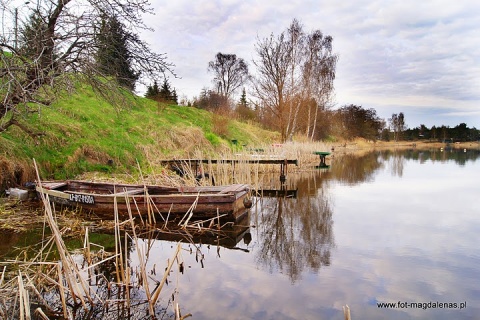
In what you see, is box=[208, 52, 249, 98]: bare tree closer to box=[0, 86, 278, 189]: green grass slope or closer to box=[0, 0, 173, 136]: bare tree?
box=[0, 86, 278, 189]: green grass slope

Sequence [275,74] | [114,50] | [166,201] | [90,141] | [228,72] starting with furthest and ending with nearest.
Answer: [228,72] < [275,74] < [90,141] < [114,50] < [166,201]

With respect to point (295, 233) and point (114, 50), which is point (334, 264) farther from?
point (114, 50)

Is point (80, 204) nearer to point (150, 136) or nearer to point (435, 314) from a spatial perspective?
point (435, 314)

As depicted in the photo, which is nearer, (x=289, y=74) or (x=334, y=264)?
(x=334, y=264)

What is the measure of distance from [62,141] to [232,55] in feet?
118

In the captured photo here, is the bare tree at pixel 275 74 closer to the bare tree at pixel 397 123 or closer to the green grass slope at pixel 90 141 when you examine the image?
the green grass slope at pixel 90 141

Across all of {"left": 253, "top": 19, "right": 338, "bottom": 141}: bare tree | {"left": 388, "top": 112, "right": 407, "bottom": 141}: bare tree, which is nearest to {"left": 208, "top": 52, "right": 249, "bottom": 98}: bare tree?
{"left": 253, "top": 19, "right": 338, "bottom": 141}: bare tree

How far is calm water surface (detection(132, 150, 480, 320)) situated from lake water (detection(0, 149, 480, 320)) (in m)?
0.01

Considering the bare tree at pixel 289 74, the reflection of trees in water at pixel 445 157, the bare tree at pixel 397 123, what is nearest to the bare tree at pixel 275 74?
the bare tree at pixel 289 74

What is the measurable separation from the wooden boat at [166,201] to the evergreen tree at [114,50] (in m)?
2.38

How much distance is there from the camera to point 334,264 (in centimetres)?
547

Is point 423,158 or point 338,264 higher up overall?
point 423,158

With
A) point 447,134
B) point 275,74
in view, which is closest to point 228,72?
point 275,74

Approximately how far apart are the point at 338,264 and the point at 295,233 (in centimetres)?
183
